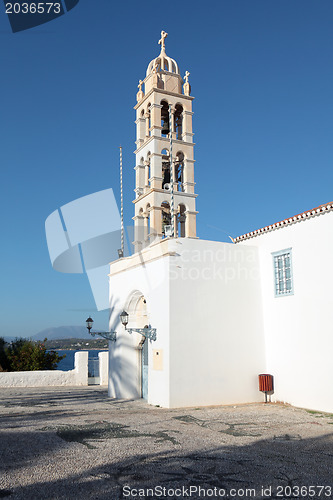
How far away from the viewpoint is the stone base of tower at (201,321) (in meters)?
12.6

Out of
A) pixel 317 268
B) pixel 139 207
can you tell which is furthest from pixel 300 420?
pixel 139 207

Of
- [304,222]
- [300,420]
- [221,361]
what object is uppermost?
[304,222]

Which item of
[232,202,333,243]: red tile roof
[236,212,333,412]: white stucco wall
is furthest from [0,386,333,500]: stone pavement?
[232,202,333,243]: red tile roof

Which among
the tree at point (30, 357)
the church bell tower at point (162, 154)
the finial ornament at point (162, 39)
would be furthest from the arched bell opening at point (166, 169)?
the tree at point (30, 357)

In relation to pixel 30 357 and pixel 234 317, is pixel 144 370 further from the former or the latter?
pixel 30 357

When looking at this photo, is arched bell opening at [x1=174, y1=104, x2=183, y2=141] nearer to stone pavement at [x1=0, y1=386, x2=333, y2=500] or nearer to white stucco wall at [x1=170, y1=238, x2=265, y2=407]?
white stucco wall at [x1=170, y1=238, x2=265, y2=407]

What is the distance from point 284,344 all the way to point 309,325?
1.26 meters

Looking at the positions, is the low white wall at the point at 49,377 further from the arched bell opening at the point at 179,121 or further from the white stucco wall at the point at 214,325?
the arched bell opening at the point at 179,121

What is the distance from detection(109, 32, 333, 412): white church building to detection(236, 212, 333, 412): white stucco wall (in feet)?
0.09

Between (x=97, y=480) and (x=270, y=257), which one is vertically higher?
(x=270, y=257)

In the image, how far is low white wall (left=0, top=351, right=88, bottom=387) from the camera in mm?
19016

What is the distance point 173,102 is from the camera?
60.9 feet

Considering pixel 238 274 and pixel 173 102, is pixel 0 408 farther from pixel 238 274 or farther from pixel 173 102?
pixel 173 102

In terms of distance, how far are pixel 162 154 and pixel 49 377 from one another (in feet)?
36.0
